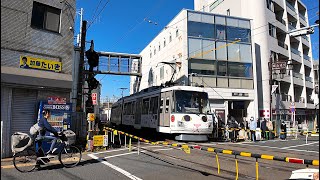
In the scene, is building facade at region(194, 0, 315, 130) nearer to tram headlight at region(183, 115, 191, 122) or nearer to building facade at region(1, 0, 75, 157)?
tram headlight at region(183, 115, 191, 122)

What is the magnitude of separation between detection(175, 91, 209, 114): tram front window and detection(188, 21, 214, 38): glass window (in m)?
14.4

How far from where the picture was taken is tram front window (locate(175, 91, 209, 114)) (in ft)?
52.4

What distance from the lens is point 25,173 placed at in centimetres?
830

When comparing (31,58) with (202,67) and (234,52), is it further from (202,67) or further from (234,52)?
(234,52)

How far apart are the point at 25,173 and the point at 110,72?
33208 mm

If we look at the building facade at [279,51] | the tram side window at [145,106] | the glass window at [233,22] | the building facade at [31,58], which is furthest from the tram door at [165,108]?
the glass window at [233,22]

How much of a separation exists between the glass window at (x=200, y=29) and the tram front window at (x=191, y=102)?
47.3 ft

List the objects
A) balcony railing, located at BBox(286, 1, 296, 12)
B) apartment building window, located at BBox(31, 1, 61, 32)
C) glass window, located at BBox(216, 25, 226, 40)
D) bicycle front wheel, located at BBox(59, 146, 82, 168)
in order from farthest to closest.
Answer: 1. balcony railing, located at BBox(286, 1, 296, 12)
2. glass window, located at BBox(216, 25, 226, 40)
3. apartment building window, located at BBox(31, 1, 61, 32)
4. bicycle front wheel, located at BBox(59, 146, 82, 168)

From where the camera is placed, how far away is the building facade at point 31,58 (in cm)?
1153

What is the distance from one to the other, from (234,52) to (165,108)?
17463 millimetres

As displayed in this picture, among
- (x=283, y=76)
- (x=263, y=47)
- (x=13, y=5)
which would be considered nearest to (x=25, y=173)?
(x=13, y=5)

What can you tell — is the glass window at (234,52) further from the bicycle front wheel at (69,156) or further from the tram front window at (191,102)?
the bicycle front wheel at (69,156)

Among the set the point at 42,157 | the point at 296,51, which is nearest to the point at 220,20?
the point at 296,51

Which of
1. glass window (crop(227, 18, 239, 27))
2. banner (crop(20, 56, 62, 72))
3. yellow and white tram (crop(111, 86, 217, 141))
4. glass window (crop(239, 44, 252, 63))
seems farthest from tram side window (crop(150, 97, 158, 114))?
glass window (crop(227, 18, 239, 27))
